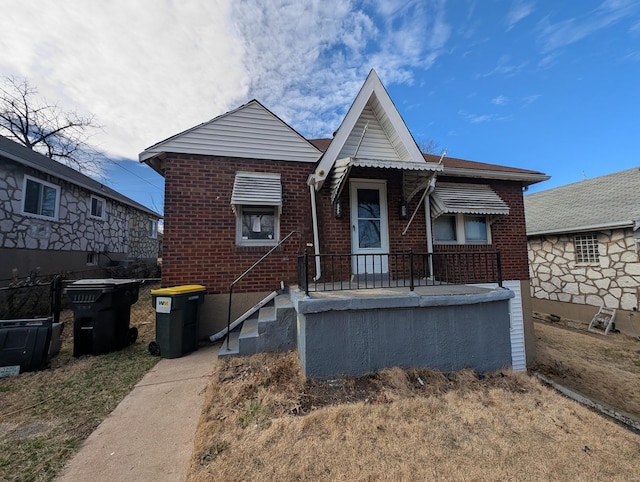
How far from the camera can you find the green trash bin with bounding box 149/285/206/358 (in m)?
4.46

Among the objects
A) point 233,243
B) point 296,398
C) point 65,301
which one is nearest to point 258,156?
point 233,243

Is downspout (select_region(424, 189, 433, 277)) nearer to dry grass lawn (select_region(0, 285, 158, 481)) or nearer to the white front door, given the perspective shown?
the white front door

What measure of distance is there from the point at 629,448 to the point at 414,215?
476 cm

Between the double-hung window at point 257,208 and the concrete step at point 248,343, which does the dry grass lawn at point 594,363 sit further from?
the double-hung window at point 257,208

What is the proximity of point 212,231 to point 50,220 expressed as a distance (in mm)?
7243

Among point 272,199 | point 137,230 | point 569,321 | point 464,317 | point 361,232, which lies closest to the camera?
point 464,317

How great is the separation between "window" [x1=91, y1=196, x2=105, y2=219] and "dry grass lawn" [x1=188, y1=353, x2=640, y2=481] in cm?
1086

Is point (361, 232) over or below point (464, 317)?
over

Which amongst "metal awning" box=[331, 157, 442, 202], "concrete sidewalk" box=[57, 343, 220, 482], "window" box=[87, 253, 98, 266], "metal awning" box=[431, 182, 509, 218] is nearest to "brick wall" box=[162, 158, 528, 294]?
"metal awning" box=[331, 157, 442, 202]

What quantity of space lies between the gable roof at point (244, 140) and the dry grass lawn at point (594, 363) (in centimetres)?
770

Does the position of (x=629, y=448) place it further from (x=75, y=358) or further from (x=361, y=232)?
(x=75, y=358)

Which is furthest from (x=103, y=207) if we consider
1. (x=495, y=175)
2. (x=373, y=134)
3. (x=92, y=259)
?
A: (x=495, y=175)

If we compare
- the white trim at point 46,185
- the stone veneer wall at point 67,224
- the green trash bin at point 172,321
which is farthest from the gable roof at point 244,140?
the white trim at point 46,185

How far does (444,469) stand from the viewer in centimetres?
226
